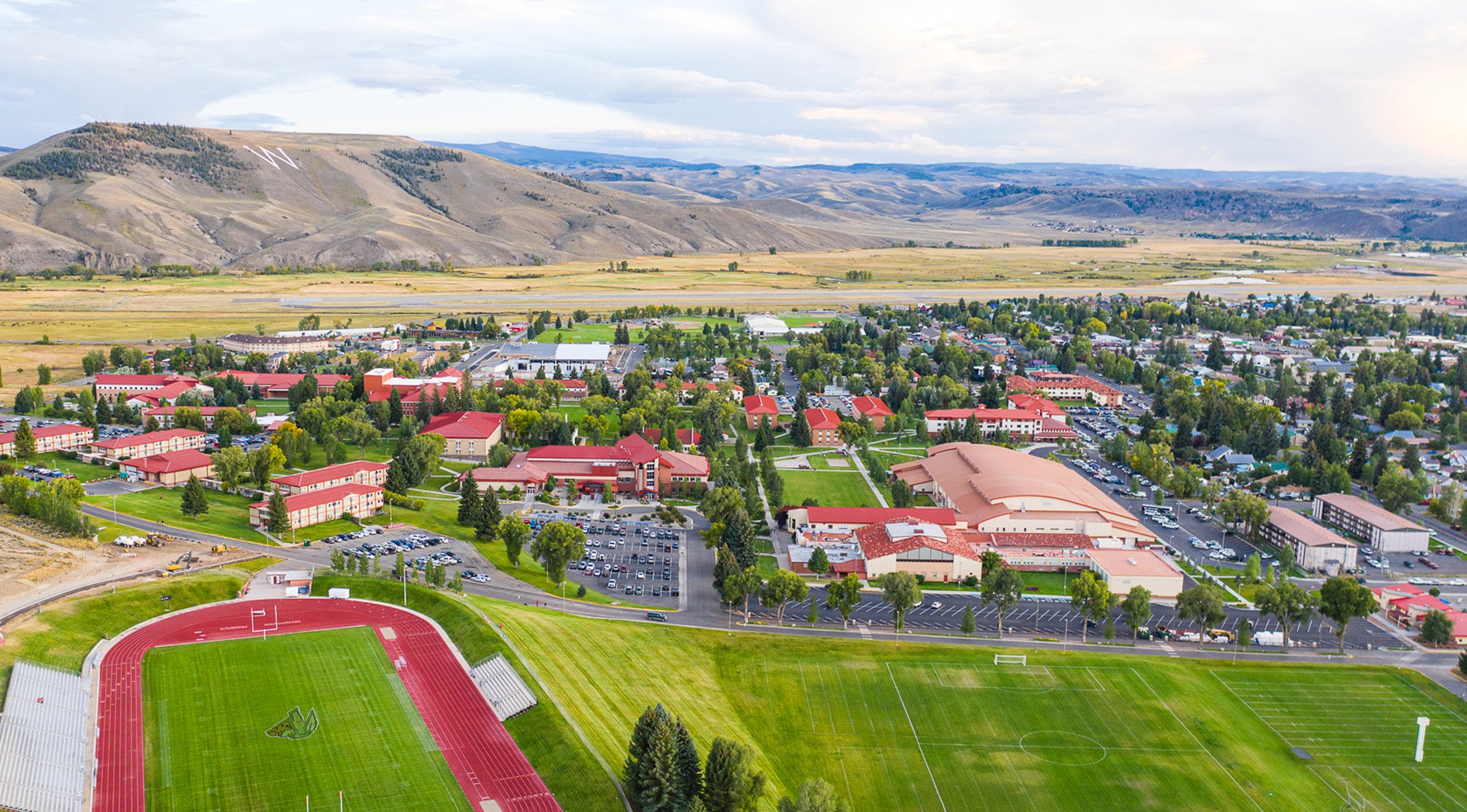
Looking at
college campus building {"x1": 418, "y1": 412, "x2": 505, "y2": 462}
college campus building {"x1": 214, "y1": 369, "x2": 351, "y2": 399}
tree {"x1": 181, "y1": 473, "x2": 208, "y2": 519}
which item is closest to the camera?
tree {"x1": 181, "y1": 473, "x2": 208, "y2": 519}

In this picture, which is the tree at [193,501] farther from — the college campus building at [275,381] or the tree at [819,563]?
the college campus building at [275,381]

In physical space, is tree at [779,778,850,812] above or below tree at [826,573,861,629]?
above

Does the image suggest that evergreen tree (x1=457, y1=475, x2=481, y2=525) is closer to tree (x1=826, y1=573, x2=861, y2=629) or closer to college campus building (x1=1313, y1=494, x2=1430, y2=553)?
tree (x1=826, y1=573, x2=861, y2=629)

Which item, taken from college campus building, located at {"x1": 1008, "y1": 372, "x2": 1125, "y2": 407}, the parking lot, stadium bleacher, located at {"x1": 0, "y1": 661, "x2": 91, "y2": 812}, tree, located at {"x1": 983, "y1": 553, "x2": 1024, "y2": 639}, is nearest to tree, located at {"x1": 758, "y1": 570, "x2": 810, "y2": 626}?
the parking lot

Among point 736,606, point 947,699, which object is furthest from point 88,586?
point 947,699

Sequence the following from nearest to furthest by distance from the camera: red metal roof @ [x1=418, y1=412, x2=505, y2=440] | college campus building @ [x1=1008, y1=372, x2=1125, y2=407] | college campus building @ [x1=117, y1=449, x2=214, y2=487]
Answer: college campus building @ [x1=117, y1=449, x2=214, y2=487]
red metal roof @ [x1=418, y1=412, x2=505, y2=440]
college campus building @ [x1=1008, y1=372, x2=1125, y2=407]
